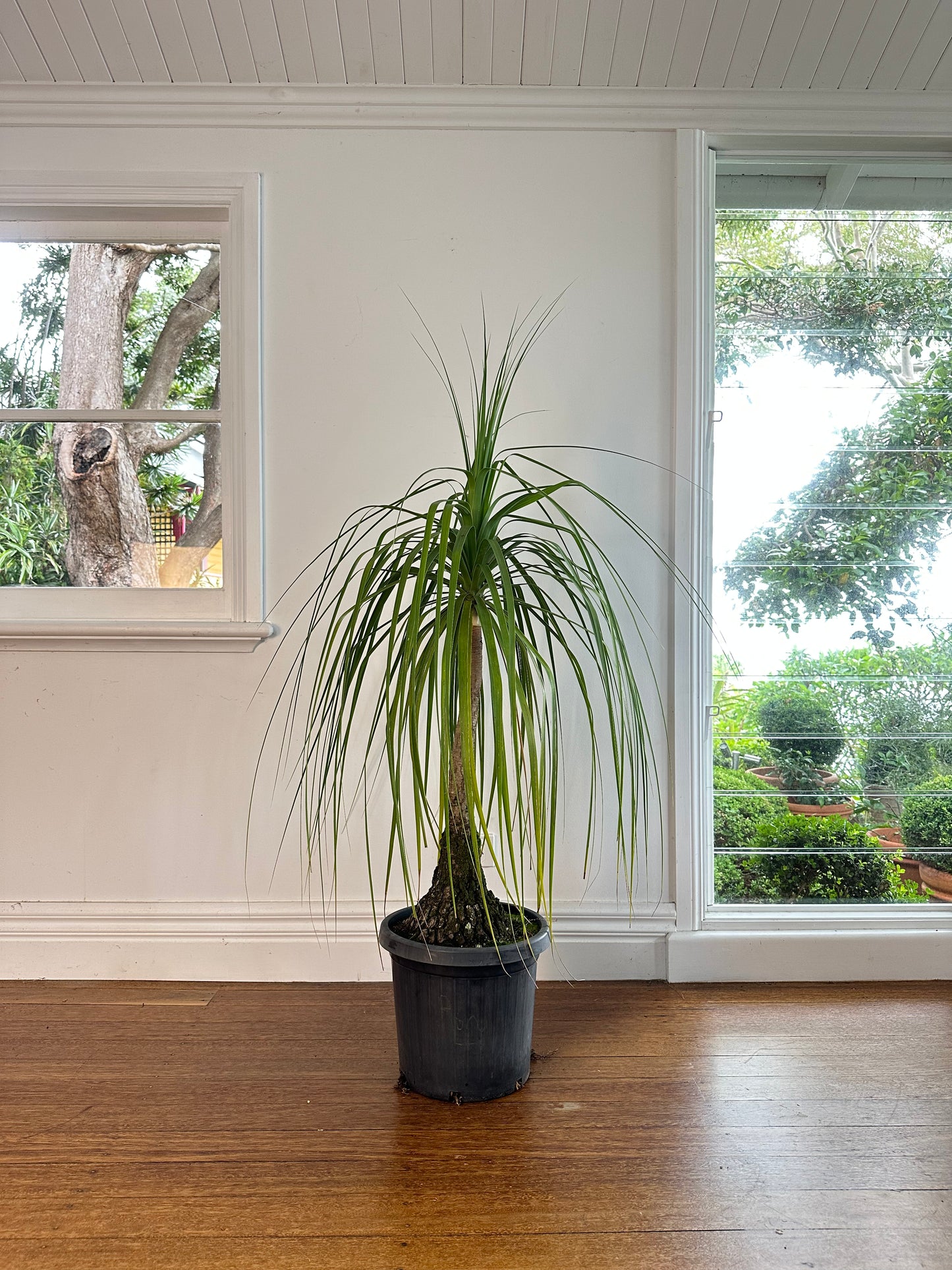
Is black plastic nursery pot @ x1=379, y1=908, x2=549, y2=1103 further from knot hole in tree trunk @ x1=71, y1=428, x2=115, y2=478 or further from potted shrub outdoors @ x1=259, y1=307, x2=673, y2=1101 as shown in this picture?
knot hole in tree trunk @ x1=71, y1=428, x2=115, y2=478

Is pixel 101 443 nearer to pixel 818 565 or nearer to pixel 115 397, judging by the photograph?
pixel 115 397

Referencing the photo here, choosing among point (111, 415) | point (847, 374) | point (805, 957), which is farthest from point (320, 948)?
point (847, 374)

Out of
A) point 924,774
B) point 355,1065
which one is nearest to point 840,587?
point 924,774

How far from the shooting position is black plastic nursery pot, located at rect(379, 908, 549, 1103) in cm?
161

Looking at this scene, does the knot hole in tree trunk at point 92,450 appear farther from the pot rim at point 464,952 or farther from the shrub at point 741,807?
the shrub at point 741,807

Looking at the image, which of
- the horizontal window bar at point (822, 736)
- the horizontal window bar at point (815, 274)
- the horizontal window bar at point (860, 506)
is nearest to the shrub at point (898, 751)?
the horizontal window bar at point (822, 736)

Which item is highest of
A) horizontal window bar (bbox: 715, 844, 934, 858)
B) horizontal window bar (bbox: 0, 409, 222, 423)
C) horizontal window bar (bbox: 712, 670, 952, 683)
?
horizontal window bar (bbox: 0, 409, 222, 423)

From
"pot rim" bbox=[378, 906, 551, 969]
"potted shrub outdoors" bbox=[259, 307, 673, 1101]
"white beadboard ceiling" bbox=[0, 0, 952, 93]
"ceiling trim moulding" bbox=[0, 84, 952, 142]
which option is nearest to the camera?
"potted shrub outdoors" bbox=[259, 307, 673, 1101]

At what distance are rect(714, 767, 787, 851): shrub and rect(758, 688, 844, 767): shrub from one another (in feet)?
0.35

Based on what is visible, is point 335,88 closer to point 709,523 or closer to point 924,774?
point 709,523

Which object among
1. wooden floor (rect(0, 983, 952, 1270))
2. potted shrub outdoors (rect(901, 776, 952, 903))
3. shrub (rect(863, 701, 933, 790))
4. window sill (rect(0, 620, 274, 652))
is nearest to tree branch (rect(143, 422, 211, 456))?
window sill (rect(0, 620, 274, 652))

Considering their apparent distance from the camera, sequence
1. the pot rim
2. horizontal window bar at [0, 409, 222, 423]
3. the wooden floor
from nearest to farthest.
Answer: the wooden floor → the pot rim → horizontal window bar at [0, 409, 222, 423]

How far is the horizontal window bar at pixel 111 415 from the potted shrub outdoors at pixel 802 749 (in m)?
1.60

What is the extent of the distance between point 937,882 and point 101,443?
240 centimetres
